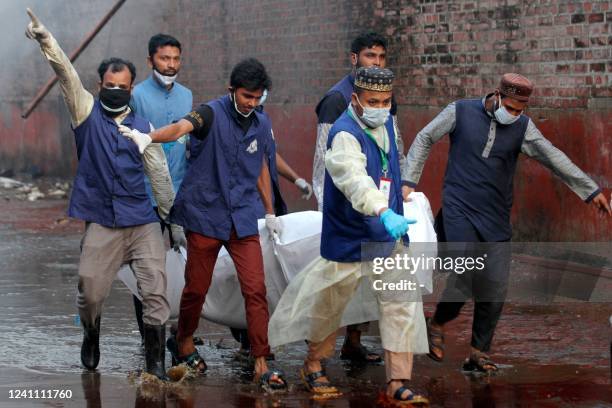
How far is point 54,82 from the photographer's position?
1858 cm

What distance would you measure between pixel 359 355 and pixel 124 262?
4.87 ft

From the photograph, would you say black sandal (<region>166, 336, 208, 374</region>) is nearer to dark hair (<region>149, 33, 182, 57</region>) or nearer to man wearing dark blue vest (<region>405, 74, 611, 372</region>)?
man wearing dark blue vest (<region>405, 74, 611, 372</region>)

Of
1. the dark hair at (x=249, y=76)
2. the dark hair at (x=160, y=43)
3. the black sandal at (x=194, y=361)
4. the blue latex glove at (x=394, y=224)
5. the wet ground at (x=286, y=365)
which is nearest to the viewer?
the blue latex glove at (x=394, y=224)

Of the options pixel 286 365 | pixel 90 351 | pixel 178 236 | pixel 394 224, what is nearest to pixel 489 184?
pixel 394 224

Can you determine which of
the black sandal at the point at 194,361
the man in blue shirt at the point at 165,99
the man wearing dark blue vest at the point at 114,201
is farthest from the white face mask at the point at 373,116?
the black sandal at the point at 194,361

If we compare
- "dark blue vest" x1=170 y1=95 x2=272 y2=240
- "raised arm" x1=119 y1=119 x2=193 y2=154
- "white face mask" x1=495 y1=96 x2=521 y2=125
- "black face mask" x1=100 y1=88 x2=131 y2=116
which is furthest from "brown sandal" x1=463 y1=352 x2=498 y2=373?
"black face mask" x1=100 y1=88 x2=131 y2=116

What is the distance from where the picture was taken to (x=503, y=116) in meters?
6.64

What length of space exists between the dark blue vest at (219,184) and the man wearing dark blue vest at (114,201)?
231mm

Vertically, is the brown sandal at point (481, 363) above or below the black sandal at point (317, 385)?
below

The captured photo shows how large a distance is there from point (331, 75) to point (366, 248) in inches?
287

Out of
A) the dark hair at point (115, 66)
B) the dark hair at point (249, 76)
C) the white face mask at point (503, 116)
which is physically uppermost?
the dark hair at point (115, 66)

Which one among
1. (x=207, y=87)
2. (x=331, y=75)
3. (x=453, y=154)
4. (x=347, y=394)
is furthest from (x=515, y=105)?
(x=207, y=87)

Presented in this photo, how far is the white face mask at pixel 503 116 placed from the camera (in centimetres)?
662

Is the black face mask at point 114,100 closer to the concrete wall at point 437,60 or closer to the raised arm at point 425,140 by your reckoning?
the raised arm at point 425,140
